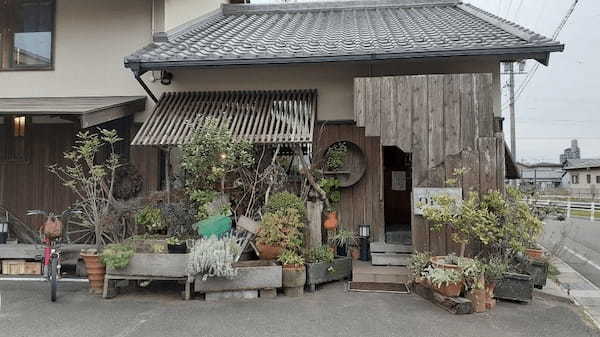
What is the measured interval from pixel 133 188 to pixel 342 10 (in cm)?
750

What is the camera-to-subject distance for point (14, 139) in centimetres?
789

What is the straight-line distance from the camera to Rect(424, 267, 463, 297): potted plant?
474 centimetres

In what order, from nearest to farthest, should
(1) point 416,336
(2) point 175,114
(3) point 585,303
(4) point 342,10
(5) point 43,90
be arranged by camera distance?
(1) point 416,336, (3) point 585,303, (2) point 175,114, (5) point 43,90, (4) point 342,10

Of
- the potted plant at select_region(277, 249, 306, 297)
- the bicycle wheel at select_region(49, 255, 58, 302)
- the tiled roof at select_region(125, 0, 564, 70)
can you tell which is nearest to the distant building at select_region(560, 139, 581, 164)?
the tiled roof at select_region(125, 0, 564, 70)

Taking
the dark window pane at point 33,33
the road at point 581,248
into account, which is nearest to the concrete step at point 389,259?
the road at point 581,248

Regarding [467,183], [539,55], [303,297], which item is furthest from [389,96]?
[303,297]

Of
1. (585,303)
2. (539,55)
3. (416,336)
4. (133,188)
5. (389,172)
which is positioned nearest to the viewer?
(416,336)

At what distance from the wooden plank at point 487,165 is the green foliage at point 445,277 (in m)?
1.54

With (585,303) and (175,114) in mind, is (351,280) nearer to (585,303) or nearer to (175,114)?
(585,303)

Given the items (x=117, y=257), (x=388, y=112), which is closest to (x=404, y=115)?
(x=388, y=112)

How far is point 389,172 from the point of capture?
896 cm

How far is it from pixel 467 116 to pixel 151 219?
5.37 meters

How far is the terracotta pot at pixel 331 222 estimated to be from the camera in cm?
640

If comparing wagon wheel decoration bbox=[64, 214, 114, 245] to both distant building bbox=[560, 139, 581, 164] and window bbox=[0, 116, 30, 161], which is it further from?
distant building bbox=[560, 139, 581, 164]
